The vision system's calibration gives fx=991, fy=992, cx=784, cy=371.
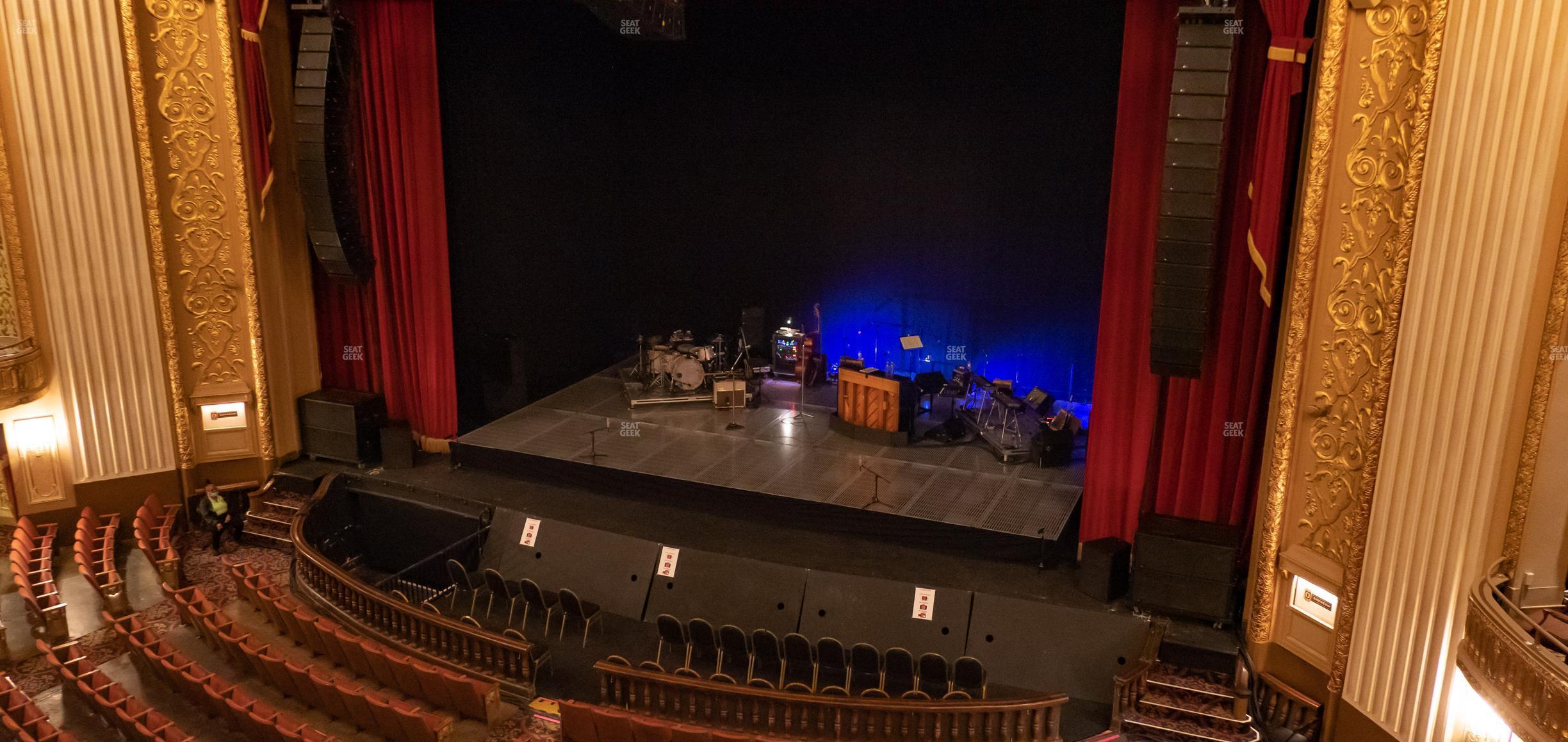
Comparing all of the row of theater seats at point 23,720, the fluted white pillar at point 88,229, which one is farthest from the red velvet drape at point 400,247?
the row of theater seats at point 23,720

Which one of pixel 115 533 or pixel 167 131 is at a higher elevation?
pixel 167 131

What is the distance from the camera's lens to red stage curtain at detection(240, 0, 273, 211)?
10539mm

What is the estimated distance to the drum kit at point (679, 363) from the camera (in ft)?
44.3

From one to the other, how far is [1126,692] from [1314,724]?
1.36 meters

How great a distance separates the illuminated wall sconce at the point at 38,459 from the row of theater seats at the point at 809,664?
6711 millimetres

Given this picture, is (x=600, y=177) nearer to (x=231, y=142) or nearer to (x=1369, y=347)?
(x=231, y=142)

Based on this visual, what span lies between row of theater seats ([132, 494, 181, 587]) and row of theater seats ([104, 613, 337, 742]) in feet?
3.40

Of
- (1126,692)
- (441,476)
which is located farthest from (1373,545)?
(441,476)

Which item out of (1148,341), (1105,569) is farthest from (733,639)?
(1148,341)

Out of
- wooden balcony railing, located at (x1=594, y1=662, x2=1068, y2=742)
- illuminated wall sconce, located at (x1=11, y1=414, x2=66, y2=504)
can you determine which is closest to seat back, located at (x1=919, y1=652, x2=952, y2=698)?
wooden balcony railing, located at (x1=594, y1=662, x2=1068, y2=742)

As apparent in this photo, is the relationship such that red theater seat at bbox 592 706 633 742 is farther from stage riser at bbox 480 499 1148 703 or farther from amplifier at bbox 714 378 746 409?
amplifier at bbox 714 378 746 409

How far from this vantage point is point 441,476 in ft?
38.1

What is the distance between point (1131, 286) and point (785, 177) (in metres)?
6.67

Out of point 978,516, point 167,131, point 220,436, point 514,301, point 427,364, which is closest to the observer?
point 978,516
